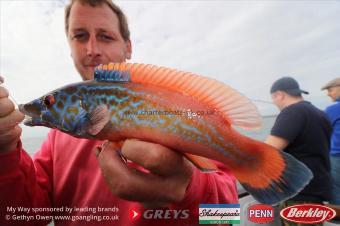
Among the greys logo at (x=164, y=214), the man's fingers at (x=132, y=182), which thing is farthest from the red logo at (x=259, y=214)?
the man's fingers at (x=132, y=182)

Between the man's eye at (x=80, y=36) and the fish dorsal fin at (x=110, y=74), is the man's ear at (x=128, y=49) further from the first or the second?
the fish dorsal fin at (x=110, y=74)

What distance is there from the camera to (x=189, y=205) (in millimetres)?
501

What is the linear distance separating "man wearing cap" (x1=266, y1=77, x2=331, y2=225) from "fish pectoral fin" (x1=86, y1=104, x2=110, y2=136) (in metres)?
0.51

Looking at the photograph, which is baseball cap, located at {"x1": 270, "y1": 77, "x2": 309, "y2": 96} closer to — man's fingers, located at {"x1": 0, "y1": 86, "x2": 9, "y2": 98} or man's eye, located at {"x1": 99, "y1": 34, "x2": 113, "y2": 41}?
man's eye, located at {"x1": 99, "y1": 34, "x2": 113, "y2": 41}

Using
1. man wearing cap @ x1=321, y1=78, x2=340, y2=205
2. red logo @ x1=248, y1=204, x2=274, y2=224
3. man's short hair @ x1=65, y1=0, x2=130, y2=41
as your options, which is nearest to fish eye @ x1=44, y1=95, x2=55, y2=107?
man's short hair @ x1=65, y1=0, x2=130, y2=41

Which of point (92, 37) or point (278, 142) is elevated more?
point (92, 37)

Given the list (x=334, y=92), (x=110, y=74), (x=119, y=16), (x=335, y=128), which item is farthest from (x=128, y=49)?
(x=335, y=128)

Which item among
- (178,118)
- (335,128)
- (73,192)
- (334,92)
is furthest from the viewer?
(335,128)

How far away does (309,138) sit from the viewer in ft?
2.56

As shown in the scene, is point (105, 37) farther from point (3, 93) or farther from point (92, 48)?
point (3, 93)

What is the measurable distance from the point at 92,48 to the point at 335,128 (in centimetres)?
107

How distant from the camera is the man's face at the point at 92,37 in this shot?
628mm

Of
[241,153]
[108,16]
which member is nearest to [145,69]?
[241,153]

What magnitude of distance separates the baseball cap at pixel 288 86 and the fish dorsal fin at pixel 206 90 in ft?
1.14
